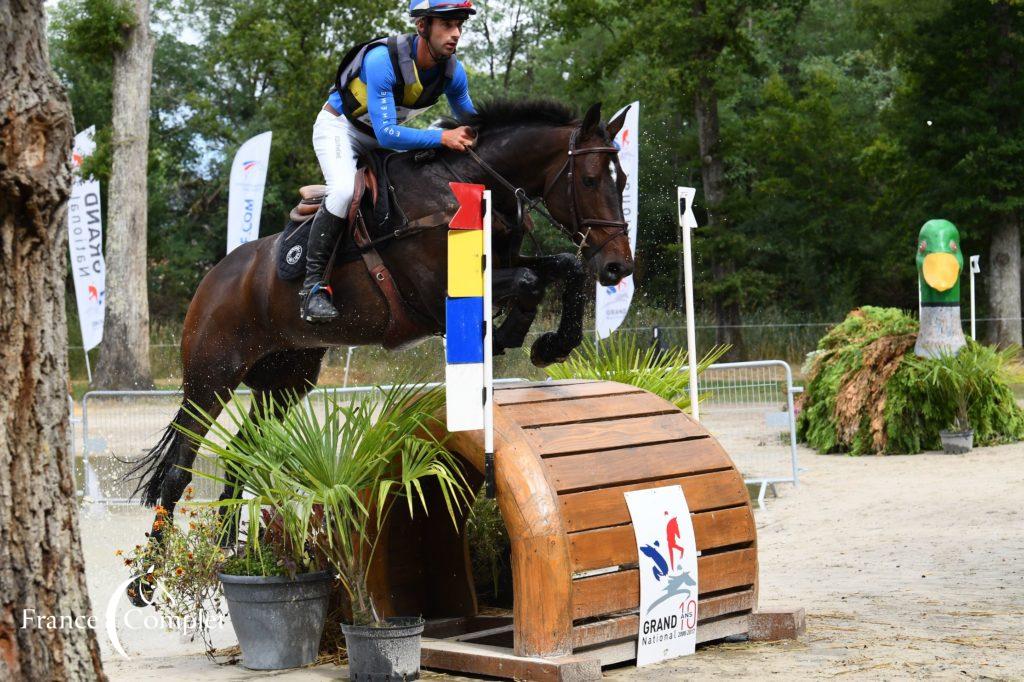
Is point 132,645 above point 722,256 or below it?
below

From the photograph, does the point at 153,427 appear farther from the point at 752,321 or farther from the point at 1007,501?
the point at 752,321

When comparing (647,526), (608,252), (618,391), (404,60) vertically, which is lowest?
(647,526)

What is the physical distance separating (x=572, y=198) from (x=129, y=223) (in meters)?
16.8

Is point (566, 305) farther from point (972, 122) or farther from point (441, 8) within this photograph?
point (972, 122)

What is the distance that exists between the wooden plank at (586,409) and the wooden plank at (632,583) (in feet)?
2.10

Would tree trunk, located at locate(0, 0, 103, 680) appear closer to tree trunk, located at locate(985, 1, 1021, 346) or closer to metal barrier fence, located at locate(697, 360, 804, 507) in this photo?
metal barrier fence, located at locate(697, 360, 804, 507)

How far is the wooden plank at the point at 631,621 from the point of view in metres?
4.27

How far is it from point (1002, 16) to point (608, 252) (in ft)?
79.8

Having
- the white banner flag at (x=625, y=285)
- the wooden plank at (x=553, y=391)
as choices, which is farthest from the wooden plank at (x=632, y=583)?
the white banner flag at (x=625, y=285)

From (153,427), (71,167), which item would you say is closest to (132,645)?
(71,167)

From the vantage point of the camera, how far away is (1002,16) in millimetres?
25750

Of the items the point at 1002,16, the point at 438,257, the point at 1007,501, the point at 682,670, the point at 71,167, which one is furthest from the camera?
the point at 1002,16

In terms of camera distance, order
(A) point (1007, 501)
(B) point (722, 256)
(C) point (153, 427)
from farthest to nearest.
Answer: (B) point (722, 256) → (C) point (153, 427) → (A) point (1007, 501)

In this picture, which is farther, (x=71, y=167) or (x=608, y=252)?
(x=608, y=252)
